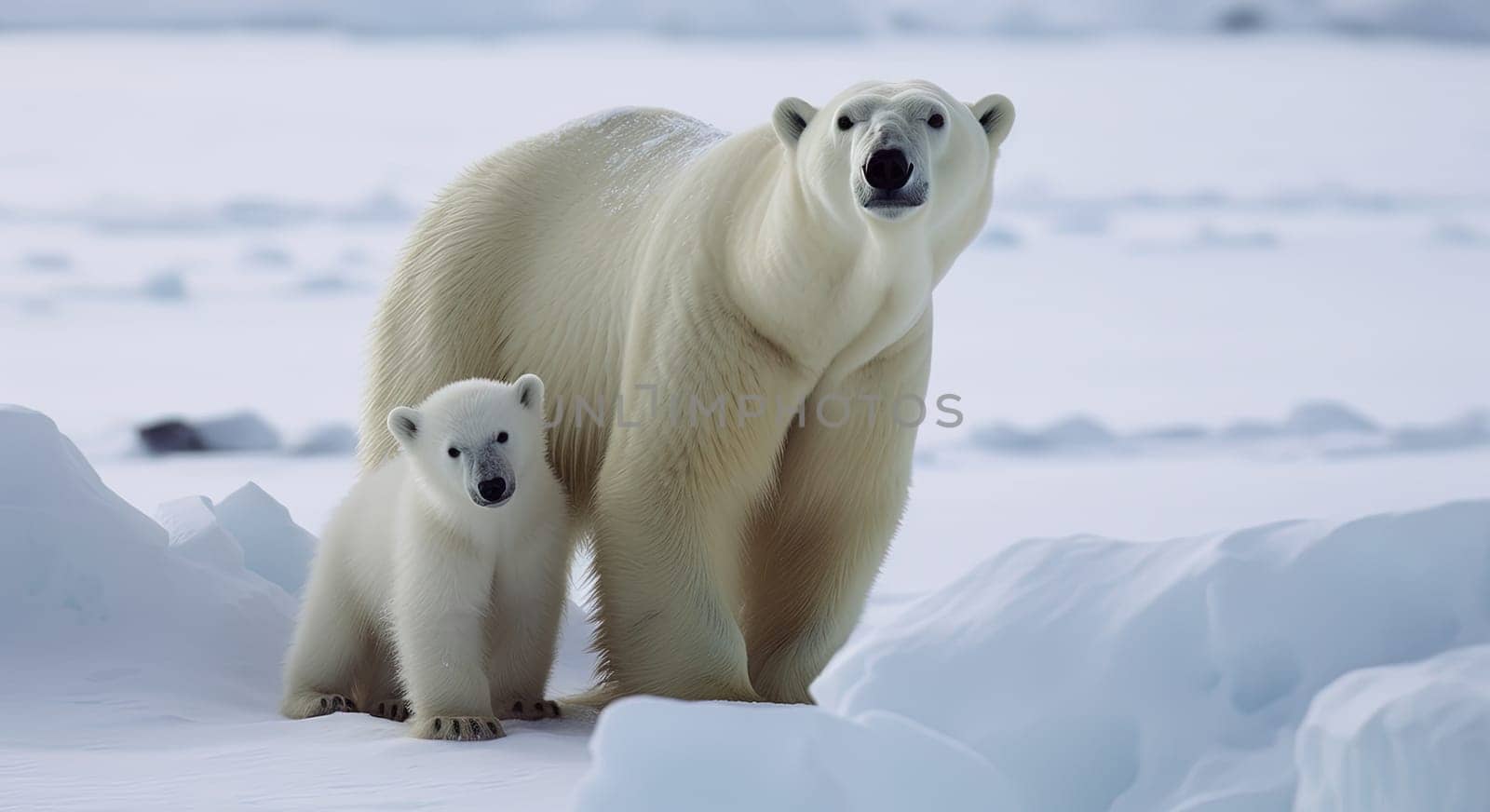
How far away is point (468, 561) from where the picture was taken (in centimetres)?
404

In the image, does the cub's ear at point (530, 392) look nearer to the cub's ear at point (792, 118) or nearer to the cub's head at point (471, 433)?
the cub's head at point (471, 433)

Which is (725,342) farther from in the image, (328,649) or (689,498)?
(328,649)

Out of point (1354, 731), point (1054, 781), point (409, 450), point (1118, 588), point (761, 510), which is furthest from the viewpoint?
point (761, 510)

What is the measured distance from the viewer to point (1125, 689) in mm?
3152

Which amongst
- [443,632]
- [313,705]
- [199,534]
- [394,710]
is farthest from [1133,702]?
[199,534]

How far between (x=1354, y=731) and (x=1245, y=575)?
53 cm

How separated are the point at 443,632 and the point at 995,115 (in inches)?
62.4

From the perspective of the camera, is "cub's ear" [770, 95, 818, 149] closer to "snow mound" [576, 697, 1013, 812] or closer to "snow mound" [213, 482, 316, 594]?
"snow mound" [576, 697, 1013, 812]

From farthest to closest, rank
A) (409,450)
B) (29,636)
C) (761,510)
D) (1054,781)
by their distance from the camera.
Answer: (29,636) → (761,510) → (409,450) → (1054,781)

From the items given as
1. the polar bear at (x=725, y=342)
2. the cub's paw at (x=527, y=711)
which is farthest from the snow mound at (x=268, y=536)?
the cub's paw at (x=527, y=711)

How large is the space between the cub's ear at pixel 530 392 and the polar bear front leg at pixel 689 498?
0.22 meters

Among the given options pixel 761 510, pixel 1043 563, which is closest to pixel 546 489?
pixel 761 510

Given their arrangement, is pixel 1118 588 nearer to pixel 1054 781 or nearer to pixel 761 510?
pixel 1054 781

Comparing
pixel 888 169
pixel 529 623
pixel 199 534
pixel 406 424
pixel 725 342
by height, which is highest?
→ pixel 888 169
